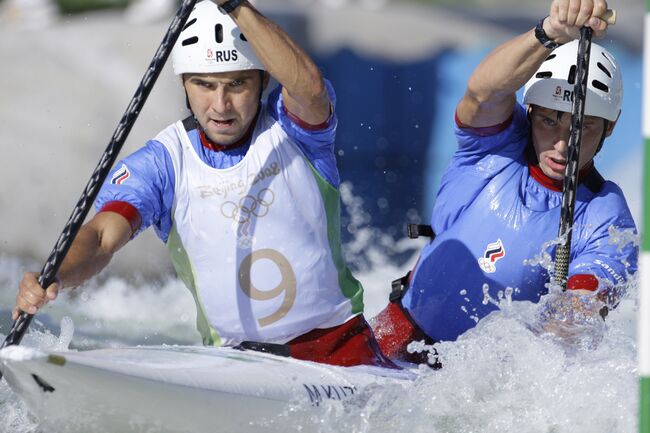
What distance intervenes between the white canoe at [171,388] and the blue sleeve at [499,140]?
0.98 meters

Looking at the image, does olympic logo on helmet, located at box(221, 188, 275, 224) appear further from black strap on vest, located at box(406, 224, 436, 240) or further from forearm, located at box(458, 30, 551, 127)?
forearm, located at box(458, 30, 551, 127)

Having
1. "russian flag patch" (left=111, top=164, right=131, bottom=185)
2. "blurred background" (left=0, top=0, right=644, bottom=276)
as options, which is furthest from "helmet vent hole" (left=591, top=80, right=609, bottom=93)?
"blurred background" (left=0, top=0, right=644, bottom=276)

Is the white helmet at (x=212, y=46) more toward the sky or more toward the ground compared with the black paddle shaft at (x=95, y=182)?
more toward the sky

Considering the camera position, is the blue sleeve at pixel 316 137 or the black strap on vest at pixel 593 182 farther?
the black strap on vest at pixel 593 182

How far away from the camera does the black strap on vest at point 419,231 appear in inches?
165

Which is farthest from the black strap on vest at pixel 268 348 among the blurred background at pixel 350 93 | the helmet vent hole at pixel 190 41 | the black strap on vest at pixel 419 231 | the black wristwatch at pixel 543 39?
the blurred background at pixel 350 93

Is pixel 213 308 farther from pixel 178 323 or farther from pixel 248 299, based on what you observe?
pixel 178 323

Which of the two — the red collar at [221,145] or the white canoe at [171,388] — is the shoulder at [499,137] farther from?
the white canoe at [171,388]

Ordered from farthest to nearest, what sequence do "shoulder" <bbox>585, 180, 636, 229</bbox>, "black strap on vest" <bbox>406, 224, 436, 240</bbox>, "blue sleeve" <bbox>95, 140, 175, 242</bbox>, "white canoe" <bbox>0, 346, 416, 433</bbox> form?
"black strap on vest" <bbox>406, 224, 436, 240</bbox> < "shoulder" <bbox>585, 180, 636, 229</bbox> < "blue sleeve" <bbox>95, 140, 175, 242</bbox> < "white canoe" <bbox>0, 346, 416, 433</bbox>

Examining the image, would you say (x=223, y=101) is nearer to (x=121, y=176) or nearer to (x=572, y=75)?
(x=121, y=176)

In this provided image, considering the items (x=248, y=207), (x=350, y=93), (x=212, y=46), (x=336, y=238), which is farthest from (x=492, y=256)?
(x=350, y=93)

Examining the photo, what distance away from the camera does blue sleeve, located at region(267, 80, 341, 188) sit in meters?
3.76

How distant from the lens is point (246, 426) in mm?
3225

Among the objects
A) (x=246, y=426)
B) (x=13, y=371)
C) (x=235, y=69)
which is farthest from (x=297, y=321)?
(x=13, y=371)
